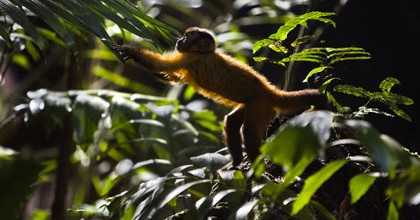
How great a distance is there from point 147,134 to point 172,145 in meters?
0.42

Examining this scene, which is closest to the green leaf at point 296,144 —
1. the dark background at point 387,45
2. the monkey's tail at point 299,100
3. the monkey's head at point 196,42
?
the monkey's tail at point 299,100

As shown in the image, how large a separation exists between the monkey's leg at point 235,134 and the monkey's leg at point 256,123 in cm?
9

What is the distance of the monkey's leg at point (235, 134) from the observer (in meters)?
2.36

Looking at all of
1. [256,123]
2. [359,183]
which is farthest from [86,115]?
[359,183]

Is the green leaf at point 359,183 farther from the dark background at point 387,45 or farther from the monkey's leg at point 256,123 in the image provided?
the dark background at point 387,45

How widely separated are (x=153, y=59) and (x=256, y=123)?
44 centimetres

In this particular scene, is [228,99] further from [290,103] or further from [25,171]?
[25,171]

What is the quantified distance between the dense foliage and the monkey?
82mm

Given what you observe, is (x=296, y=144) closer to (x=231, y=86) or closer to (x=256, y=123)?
(x=256, y=123)

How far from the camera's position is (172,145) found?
321cm

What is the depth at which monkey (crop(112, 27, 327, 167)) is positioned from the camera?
2303 mm

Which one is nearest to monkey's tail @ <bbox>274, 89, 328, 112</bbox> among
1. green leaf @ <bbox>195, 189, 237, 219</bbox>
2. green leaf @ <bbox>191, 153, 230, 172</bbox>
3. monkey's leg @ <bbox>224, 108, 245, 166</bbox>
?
monkey's leg @ <bbox>224, 108, 245, 166</bbox>

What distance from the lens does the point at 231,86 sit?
246 cm

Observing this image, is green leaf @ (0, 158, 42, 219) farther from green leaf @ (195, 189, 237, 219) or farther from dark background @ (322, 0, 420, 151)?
dark background @ (322, 0, 420, 151)
